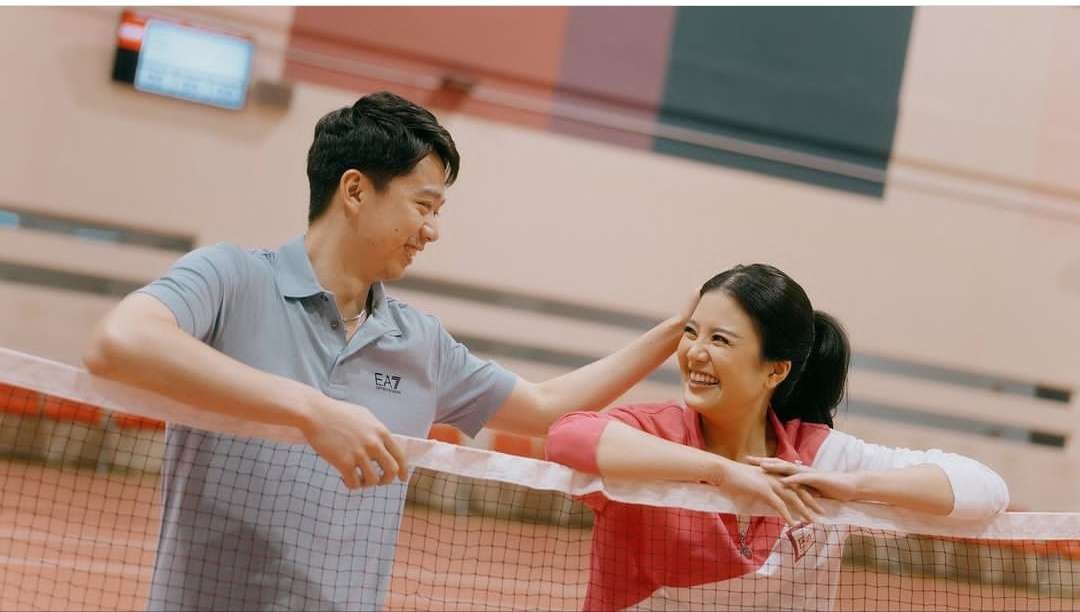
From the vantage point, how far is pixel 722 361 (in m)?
2.53

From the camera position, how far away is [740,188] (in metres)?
8.29

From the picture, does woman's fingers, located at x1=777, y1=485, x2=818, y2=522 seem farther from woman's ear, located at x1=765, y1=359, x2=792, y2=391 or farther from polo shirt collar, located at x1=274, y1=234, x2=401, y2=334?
polo shirt collar, located at x1=274, y1=234, x2=401, y2=334

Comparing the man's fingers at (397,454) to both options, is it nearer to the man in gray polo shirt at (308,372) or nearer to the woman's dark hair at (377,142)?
the man in gray polo shirt at (308,372)

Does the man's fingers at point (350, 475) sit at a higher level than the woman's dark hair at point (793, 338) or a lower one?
lower

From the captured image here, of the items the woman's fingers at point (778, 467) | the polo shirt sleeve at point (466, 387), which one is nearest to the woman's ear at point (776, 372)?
the woman's fingers at point (778, 467)

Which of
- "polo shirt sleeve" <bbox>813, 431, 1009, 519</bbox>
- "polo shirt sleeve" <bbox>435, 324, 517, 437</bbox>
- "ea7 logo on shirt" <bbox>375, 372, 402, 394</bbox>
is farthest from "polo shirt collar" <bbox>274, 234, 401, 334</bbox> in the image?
"polo shirt sleeve" <bbox>813, 431, 1009, 519</bbox>

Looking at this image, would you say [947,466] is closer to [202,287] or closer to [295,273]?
[295,273]

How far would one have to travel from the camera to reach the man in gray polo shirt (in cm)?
195

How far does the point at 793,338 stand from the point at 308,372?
1.14m

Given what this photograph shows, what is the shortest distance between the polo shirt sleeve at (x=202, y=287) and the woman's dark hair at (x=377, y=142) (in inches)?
11.9

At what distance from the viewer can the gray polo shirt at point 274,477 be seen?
7.16 ft

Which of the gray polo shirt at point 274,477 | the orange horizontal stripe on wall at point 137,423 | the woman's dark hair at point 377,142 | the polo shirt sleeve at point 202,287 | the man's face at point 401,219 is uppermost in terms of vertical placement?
the woman's dark hair at point 377,142

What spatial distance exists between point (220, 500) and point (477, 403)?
79 cm

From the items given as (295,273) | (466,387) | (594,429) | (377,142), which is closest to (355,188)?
(377,142)
